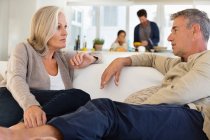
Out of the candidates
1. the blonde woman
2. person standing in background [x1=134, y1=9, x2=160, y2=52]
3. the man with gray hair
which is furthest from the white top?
person standing in background [x1=134, y1=9, x2=160, y2=52]

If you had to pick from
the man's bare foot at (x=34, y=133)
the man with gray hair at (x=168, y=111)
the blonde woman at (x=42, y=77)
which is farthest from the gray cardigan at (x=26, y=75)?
the man's bare foot at (x=34, y=133)

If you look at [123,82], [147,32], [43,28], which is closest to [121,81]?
[123,82]

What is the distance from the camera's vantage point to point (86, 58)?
169cm

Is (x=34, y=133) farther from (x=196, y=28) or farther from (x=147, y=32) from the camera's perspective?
(x=147, y=32)

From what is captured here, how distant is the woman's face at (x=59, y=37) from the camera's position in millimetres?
1580

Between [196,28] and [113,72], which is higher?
[196,28]

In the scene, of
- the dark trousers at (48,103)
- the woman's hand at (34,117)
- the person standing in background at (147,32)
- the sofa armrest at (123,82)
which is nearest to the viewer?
the woman's hand at (34,117)

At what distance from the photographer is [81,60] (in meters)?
1.65

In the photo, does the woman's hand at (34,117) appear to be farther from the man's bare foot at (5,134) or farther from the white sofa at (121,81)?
the white sofa at (121,81)

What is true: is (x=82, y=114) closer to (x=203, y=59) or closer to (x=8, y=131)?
(x=8, y=131)

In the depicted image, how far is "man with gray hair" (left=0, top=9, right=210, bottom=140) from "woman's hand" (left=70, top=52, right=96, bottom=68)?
17cm

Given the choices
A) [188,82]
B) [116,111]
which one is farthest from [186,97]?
[116,111]

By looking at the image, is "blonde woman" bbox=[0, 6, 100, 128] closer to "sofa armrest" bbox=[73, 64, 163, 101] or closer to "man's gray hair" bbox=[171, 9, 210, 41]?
"sofa armrest" bbox=[73, 64, 163, 101]

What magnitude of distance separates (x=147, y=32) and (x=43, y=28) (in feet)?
12.8
